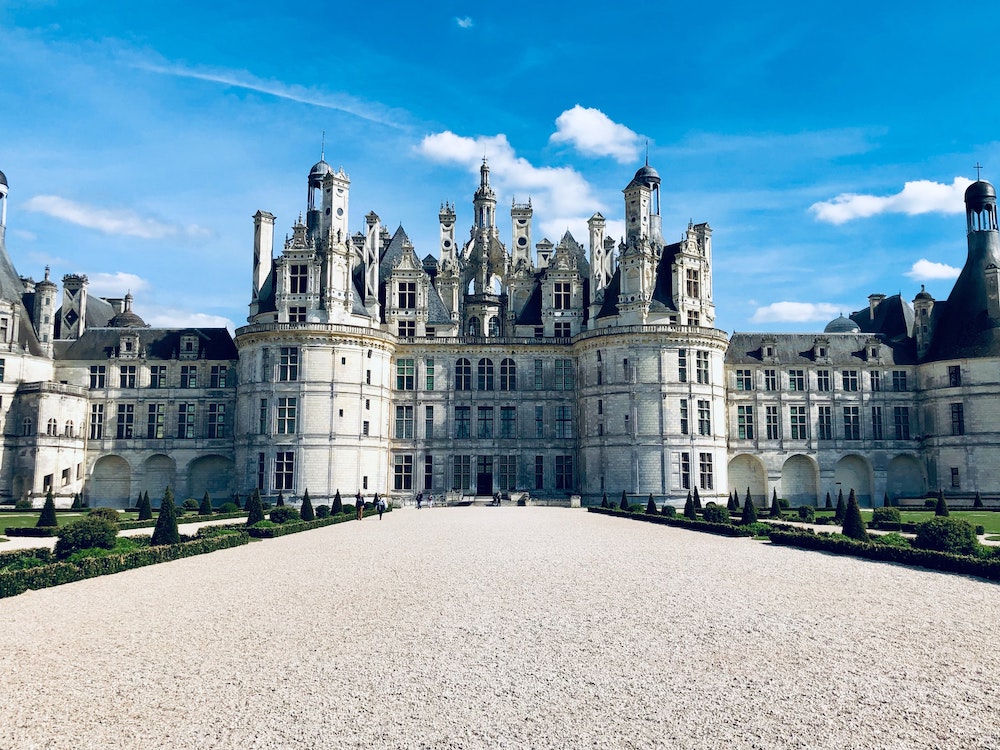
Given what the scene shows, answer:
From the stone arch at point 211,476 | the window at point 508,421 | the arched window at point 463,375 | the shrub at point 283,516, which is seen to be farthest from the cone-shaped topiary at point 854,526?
the stone arch at point 211,476

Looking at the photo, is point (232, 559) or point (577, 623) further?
point (232, 559)

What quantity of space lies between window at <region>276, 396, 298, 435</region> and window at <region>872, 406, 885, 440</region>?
42.5 meters

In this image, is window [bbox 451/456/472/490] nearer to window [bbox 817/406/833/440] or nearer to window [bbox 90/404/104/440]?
window [bbox 90/404/104/440]

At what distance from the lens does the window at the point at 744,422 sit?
62312 mm

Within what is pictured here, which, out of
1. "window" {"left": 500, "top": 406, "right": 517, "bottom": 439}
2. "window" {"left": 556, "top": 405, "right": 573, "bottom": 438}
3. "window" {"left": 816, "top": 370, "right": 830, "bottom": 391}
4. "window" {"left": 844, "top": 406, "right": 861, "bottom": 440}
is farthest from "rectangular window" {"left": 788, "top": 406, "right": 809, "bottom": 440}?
"window" {"left": 500, "top": 406, "right": 517, "bottom": 439}

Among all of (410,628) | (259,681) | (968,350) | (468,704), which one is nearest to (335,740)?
(468,704)

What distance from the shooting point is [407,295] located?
62719 millimetres

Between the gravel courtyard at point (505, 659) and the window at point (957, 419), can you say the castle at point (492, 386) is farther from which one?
the gravel courtyard at point (505, 659)

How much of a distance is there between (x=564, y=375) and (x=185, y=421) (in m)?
28.4

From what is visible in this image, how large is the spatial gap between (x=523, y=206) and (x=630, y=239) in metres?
11.9

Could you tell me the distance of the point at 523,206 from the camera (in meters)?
70.3

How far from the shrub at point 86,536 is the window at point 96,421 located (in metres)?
39.1

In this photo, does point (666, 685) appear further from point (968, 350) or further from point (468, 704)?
point (968, 350)

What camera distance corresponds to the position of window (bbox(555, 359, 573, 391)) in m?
62.4
